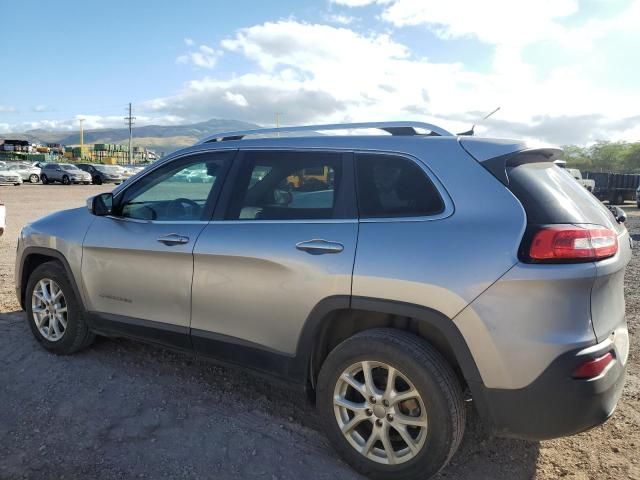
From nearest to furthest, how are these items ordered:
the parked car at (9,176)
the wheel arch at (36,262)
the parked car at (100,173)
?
1. the wheel arch at (36,262)
2. the parked car at (9,176)
3. the parked car at (100,173)

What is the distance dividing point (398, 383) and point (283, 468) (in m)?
0.79

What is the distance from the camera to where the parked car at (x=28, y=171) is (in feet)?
116

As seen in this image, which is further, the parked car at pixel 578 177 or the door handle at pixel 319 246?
the parked car at pixel 578 177

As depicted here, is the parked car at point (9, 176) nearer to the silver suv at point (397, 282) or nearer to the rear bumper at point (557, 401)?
the silver suv at point (397, 282)

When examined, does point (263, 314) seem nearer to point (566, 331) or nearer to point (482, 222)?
point (482, 222)

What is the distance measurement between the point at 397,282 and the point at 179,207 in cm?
183

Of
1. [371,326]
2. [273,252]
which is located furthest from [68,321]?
[371,326]

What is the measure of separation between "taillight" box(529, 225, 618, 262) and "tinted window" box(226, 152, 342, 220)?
3.46 feet

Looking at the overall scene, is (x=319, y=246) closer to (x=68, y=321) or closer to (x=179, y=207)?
(x=179, y=207)

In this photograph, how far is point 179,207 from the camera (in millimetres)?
3672

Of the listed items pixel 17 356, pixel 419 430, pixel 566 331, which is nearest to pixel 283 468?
pixel 419 430

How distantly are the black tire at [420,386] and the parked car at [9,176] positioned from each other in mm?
34944

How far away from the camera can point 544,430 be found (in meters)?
2.36

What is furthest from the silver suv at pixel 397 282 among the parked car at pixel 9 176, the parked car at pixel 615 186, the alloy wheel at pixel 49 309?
the parked car at pixel 9 176
